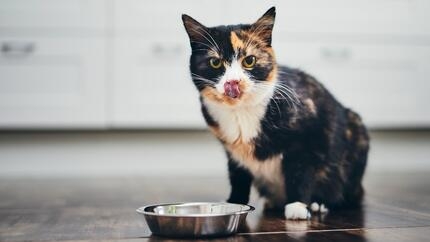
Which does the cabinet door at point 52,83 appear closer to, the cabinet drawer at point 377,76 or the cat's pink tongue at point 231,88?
the cabinet drawer at point 377,76

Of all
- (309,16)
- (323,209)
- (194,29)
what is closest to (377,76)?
(309,16)

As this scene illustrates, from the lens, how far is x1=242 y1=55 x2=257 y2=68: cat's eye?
4.01 feet

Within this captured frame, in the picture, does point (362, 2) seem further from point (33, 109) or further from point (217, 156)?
point (33, 109)

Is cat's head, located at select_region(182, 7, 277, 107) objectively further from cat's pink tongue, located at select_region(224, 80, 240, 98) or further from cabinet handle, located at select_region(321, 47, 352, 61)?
cabinet handle, located at select_region(321, 47, 352, 61)

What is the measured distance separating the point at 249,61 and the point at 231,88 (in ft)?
0.22

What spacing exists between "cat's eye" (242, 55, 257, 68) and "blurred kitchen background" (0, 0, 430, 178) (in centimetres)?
118

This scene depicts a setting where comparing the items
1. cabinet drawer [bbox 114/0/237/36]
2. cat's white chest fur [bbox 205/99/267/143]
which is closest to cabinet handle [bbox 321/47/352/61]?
cabinet drawer [bbox 114/0/237/36]

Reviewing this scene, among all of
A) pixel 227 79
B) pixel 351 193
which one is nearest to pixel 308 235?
pixel 227 79

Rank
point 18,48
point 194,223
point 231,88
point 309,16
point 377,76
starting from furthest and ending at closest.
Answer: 1. point 377,76
2. point 309,16
3. point 18,48
4. point 231,88
5. point 194,223

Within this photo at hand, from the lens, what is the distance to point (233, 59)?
1.21 m

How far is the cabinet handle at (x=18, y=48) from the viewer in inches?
98.0

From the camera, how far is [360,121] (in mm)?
1498

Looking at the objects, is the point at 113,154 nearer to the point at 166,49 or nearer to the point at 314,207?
the point at 166,49

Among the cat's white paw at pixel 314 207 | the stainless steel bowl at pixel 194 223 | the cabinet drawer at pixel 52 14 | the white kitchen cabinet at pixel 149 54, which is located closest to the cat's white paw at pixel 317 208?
the cat's white paw at pixel 314 207
